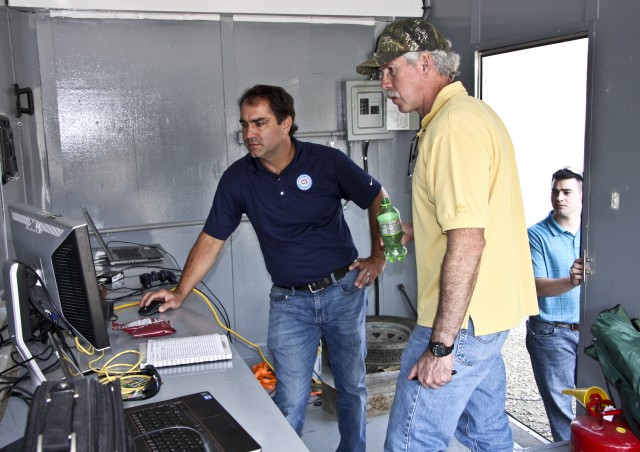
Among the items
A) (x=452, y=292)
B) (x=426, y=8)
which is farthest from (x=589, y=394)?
(x=426, y=8)

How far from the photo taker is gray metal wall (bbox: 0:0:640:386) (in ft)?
12.1

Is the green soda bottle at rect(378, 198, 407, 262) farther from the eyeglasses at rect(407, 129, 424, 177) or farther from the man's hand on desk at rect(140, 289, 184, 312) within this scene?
the man's hand on desk at rect(140, 289, 184, 312)

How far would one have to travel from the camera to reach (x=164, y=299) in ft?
7.89

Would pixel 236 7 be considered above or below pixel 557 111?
above

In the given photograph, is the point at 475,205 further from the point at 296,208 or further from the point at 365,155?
the point at 365,155

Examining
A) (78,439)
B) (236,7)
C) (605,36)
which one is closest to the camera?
(78,439)

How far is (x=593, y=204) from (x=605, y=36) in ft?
2.27

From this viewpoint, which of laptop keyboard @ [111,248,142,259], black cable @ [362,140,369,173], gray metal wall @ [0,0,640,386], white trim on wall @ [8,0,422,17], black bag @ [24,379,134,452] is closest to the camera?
black bag @ [24,379,134,452]

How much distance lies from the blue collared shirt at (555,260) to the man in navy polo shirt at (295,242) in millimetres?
825

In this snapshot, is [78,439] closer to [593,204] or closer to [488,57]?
[593,204]

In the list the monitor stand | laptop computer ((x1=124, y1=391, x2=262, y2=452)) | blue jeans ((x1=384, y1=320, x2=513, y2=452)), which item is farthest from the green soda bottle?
the monitor stand

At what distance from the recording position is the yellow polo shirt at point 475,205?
1648 millimetres

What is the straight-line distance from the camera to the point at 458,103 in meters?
1.74

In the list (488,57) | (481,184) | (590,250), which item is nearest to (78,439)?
(481,184)
